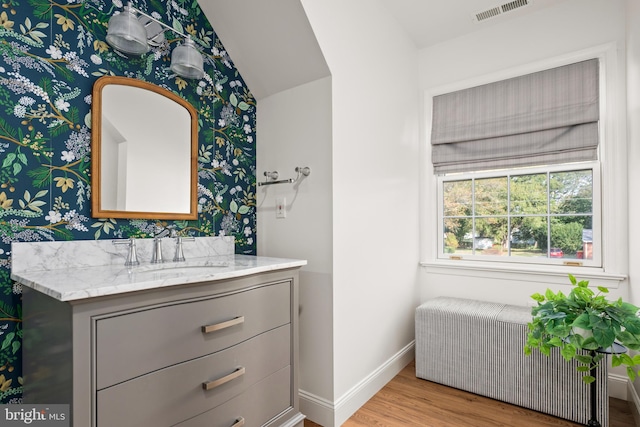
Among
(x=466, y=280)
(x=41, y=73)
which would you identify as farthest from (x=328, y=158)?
(x=466, y=280)

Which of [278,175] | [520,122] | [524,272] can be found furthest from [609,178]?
[278,175]

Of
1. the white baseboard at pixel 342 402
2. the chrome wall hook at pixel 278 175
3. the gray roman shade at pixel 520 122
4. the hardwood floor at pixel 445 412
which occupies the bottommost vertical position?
the hardwood floor at pixel 445 412

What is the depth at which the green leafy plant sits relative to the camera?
148 centimetres

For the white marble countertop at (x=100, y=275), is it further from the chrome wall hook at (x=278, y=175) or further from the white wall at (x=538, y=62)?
the white wall at (x=538, y=62)

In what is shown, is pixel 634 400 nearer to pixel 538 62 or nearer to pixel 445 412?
pixel 445 412

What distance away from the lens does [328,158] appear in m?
1.86

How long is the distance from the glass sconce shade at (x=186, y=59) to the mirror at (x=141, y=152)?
14 cm

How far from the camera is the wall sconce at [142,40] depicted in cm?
146

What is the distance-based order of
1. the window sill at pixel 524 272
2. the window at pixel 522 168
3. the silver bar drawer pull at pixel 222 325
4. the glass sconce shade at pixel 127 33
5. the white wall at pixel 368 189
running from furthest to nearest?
the window at pixel 522 168, the window sill at pixel 524 272, the white wall at pixel 368 189, the glass sconce shade at pixel 127 33, the silver bar drawer pull at pixel 222 325

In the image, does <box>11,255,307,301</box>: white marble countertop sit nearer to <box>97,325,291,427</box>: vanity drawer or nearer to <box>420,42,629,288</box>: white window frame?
<box>97,325,291,427</box>: vanity drawer

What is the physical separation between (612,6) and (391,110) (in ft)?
5.02

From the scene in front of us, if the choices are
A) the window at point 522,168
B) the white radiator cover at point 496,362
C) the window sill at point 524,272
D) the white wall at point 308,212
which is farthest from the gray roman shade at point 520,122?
the white wall at point 308,212

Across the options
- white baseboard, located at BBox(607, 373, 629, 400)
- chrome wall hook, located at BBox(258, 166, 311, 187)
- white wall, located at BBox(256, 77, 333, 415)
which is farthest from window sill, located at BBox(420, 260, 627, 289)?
chrome wall hook, located at BBox(258, 166, 311, 187)

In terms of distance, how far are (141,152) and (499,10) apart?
258 centimetres
